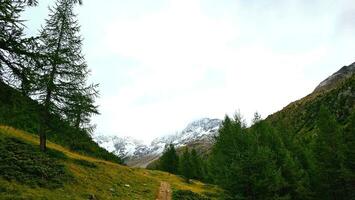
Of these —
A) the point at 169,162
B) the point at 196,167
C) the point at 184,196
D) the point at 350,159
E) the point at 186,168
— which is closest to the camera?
the point at 350,159

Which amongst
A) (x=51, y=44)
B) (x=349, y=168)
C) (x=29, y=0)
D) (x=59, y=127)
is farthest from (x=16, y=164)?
(x=349, y=168)

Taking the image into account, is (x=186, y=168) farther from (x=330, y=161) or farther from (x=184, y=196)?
(x=330, y=161)

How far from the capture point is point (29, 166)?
25969 mm

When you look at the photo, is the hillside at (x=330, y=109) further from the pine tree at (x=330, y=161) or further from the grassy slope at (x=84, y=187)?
the grassy slope at (x=84, y=187)

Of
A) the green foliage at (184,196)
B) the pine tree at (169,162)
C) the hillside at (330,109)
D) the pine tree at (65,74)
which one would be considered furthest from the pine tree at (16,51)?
the hillside at (330,109)

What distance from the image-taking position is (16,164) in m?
25.7

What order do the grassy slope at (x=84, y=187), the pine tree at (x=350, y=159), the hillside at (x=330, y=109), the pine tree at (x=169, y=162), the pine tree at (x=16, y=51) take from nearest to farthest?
1. the pine tree at (x=16, y=51)
2. the grassy slope at (x=84, y=187)
3. the pine tree at (x=350, y=159)
4. the pine tree at (x=169, y=162)
5. the hillside at (x=330, y=109)

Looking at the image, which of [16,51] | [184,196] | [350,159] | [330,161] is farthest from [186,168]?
[16,51]

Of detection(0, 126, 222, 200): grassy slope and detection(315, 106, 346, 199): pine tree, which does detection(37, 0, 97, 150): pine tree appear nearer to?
detection(0, 126, 222, 200): grassy slope

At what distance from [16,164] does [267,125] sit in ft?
109

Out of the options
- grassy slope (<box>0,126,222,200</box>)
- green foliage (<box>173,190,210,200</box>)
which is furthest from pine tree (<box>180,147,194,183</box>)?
grassy slope (<box>0,126,222,200</box>)

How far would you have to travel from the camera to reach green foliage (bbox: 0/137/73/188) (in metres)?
24.1

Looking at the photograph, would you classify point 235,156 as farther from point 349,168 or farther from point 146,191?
point 349,168

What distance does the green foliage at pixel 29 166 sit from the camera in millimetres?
24094
